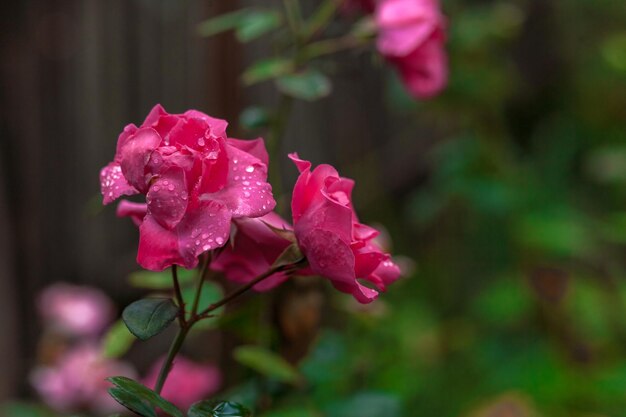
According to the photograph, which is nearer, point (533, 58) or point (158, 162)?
point (158, 162)

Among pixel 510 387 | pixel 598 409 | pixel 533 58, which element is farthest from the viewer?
pixel 533 58

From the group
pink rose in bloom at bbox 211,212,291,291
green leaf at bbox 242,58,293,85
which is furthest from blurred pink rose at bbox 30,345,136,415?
pink rose in bloom at bbox 211,212,291,291

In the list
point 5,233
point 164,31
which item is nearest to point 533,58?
point 164,31

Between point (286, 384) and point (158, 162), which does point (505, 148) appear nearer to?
point (286, 384)

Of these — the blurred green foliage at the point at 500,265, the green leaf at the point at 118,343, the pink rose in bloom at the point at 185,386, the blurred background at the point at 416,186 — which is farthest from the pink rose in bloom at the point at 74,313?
the green leaf at the point at 118,343

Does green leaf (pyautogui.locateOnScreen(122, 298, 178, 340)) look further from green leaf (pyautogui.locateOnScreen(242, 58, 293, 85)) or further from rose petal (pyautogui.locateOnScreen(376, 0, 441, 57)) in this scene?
rose petal (pyautogui.locateOnScreen(376, 0, 441, 57))

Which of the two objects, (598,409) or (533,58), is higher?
(533,58)
